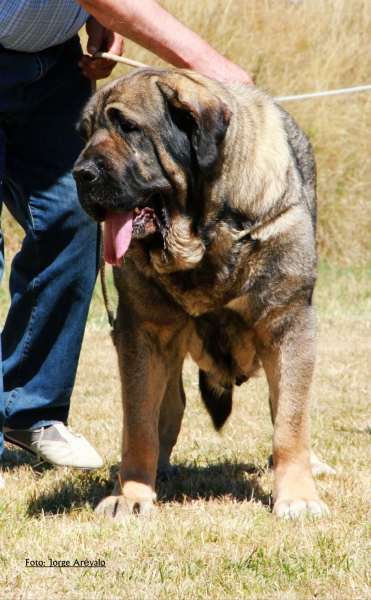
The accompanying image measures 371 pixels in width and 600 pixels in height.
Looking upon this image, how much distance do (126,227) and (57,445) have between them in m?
1.36

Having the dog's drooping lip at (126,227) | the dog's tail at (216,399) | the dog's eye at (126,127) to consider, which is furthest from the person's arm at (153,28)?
the dog's tail at (216,399)

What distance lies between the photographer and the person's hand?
3.42 meters

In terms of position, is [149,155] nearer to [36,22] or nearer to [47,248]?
[36,22]

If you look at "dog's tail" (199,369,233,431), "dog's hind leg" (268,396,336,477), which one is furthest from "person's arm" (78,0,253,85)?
"dog's hind leg" (268,396,336,477)

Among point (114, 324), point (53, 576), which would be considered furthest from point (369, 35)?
point (53, 576)

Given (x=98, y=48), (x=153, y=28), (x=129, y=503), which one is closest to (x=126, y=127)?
(x=153, y=28)

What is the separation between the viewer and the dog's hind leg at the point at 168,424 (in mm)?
3584

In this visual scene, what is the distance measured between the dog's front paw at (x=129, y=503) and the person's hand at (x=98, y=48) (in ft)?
5.81

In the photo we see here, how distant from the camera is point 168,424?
3602mm

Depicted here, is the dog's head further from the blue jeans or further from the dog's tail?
the dog's tail

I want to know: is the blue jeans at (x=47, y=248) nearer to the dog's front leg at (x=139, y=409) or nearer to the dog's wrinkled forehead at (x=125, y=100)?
the dog's wrinkled forehead at (x=125, y=100)

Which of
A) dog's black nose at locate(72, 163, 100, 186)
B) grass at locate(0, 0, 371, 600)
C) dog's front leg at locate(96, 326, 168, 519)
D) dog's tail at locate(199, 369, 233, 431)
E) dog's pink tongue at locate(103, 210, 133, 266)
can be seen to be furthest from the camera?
dog's tail at locate(199, 369, 233, 431)

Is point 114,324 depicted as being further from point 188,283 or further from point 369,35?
point 369,35

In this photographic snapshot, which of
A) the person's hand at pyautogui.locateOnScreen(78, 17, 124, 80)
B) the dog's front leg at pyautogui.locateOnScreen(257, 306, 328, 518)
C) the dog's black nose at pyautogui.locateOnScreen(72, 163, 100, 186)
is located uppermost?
the person's hand at pyautogui.locateOnScreen(78, 17, 124, 80)
